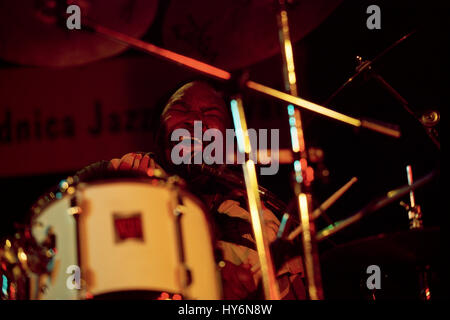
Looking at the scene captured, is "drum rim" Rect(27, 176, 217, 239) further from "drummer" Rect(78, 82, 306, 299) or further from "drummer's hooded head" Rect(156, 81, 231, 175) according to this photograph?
"drummer's hooded head" Rect(156, 81, 231, 175)

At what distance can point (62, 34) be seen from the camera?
185 cm

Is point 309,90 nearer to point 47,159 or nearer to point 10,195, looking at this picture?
point 47,159

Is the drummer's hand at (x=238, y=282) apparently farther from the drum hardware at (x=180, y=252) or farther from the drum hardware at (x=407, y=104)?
the drum hardware at (x=407, y=104)

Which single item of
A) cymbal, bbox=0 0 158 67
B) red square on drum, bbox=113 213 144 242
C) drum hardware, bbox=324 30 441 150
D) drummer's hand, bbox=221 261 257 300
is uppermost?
cymbal, bbox=0 0 158 67

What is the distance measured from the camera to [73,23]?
4.55 feet

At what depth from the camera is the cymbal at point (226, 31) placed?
1961mm

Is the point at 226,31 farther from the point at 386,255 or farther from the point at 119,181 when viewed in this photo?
the point at 386,255

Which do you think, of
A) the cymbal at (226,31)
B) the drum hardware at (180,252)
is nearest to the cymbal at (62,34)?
the cymbal at (226,31)

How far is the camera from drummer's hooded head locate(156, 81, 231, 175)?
2150 mm

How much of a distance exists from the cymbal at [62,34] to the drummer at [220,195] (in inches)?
15.5

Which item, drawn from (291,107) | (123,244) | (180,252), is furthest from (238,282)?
(291,107)

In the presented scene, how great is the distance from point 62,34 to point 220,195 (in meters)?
0.83

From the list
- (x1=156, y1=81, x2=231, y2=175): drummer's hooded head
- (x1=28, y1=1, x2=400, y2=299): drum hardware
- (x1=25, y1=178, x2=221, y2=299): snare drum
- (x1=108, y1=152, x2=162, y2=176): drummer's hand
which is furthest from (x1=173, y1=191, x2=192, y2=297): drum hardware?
(x1=108, y1=152, x2=162, y2=176): drummer's hand

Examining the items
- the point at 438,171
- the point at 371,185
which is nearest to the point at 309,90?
the point at 371,185
